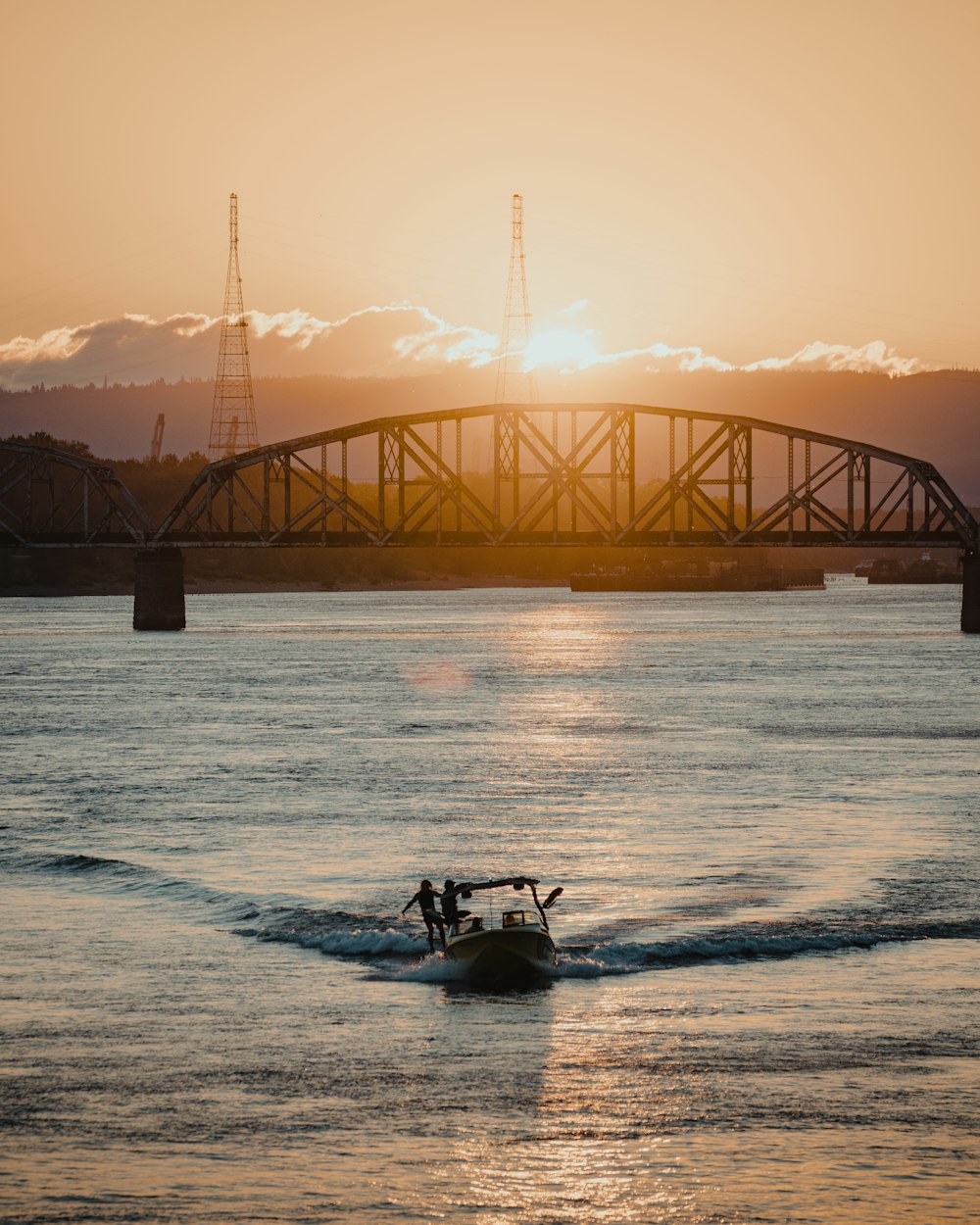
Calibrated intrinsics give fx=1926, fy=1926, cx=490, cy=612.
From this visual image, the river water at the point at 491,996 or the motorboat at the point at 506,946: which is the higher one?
the motorboat at the point at 506,946

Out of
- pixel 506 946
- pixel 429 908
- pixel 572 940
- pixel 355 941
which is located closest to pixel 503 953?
pixel 506 946

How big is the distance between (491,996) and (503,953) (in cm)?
86

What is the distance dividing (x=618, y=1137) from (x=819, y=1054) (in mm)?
4403

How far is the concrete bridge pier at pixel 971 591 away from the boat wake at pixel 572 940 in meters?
161

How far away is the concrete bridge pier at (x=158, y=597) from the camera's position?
645 feet

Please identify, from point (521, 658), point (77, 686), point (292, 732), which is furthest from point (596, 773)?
point (521, 658)

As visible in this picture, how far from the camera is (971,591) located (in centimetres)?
19250

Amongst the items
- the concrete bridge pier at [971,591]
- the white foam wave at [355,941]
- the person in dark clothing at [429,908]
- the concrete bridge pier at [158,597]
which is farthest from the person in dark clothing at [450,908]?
the concrete bridge pier at [158,597]

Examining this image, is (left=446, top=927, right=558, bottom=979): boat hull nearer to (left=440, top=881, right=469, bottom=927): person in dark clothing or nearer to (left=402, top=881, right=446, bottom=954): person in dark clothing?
(left=440, top=881, right=469, bottom=927): person in dark clothing

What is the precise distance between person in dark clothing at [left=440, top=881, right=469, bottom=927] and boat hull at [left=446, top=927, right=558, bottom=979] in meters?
0.49

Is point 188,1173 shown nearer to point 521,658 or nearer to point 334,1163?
point 334,1163

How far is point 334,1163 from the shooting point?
66.0 feet

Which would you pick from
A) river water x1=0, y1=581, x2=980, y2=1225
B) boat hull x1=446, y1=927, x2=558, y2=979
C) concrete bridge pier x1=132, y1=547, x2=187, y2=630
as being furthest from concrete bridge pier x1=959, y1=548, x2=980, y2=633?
boat hull x1=446, y1=927, x2=558, y2=979

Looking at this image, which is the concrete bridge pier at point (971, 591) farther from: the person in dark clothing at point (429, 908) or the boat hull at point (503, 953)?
the boat hull at point (503, 953)
